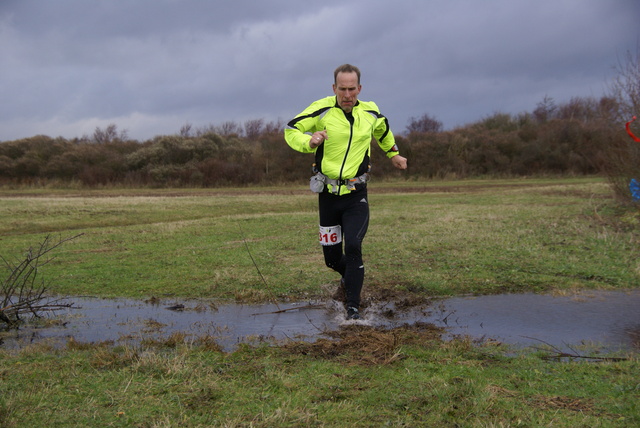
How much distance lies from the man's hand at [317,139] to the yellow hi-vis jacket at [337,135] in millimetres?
244

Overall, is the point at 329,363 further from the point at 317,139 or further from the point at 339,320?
the point at 317,139

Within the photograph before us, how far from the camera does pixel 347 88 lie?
6.28 meters

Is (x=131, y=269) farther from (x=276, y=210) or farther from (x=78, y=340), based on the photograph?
(x=276, y=210)

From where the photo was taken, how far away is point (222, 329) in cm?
600

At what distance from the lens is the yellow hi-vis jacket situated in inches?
253

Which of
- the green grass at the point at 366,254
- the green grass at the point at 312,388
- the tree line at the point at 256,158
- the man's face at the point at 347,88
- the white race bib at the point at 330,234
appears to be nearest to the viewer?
the green grass at the point at 312,388

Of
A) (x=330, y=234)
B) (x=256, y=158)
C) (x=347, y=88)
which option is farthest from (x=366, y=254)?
(x=256, y=158)

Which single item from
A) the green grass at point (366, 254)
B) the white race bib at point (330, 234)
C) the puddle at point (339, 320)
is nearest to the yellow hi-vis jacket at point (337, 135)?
the white race bib at point (330, 234)

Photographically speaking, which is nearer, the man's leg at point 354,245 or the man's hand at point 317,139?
the man's hand at point 317,139

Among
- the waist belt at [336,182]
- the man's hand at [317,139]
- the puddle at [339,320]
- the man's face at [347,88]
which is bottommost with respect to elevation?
the puddle at [339,320]

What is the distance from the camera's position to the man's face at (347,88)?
6285 millimetres

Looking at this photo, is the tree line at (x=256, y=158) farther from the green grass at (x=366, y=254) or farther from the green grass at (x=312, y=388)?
the green grass at (x=312, y=388)

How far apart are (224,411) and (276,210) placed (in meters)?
18.8

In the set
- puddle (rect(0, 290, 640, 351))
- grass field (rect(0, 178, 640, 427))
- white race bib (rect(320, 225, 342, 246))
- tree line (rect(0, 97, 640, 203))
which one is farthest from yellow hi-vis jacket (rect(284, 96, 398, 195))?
tree line (rect(0, 97, 640, 203))
